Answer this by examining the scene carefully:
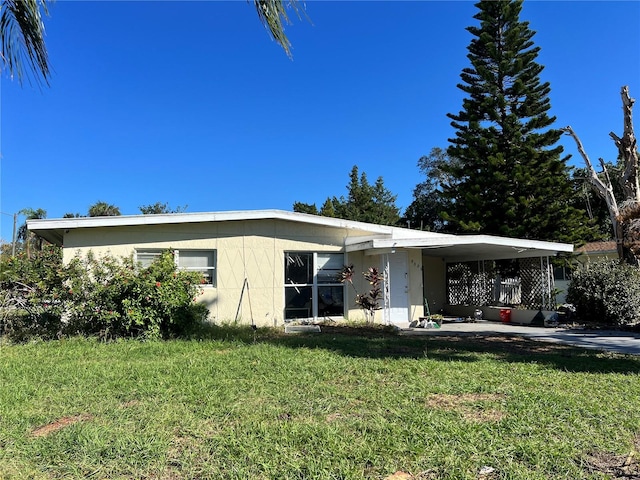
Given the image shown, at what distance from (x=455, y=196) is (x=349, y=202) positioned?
74.7 feet

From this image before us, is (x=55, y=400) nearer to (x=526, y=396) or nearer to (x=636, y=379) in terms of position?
(x=526, y=396)

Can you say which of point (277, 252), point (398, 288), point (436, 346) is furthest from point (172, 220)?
point (436, 346)

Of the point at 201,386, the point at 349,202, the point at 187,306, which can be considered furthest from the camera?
the point at 349,202

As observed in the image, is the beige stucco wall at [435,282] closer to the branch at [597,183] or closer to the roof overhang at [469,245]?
the roof overhang at [469,245]

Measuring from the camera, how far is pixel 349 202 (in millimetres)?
45656

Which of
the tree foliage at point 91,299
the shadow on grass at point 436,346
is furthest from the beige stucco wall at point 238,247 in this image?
the tree foliage at point 91,299

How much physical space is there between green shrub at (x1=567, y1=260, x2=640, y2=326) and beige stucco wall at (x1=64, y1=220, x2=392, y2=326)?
7.90 meters

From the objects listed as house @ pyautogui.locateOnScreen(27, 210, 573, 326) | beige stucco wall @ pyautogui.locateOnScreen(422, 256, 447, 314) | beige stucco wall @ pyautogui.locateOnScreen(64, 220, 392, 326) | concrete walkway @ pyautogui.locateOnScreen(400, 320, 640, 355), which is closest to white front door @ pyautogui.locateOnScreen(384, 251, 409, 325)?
house @ pyautogui.locateOnScreen(27, 210, 573, 326)

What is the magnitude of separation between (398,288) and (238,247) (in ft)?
15.4

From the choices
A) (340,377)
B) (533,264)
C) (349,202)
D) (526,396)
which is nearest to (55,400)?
(340,377)

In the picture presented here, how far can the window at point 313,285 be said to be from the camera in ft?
38.4

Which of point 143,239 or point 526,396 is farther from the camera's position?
point 143,239

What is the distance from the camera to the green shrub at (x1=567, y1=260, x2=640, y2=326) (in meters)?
11.5

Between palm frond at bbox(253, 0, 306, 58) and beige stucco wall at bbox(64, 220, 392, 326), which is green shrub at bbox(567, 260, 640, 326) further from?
palm frond at bbox(253, 0, 306, 58)
